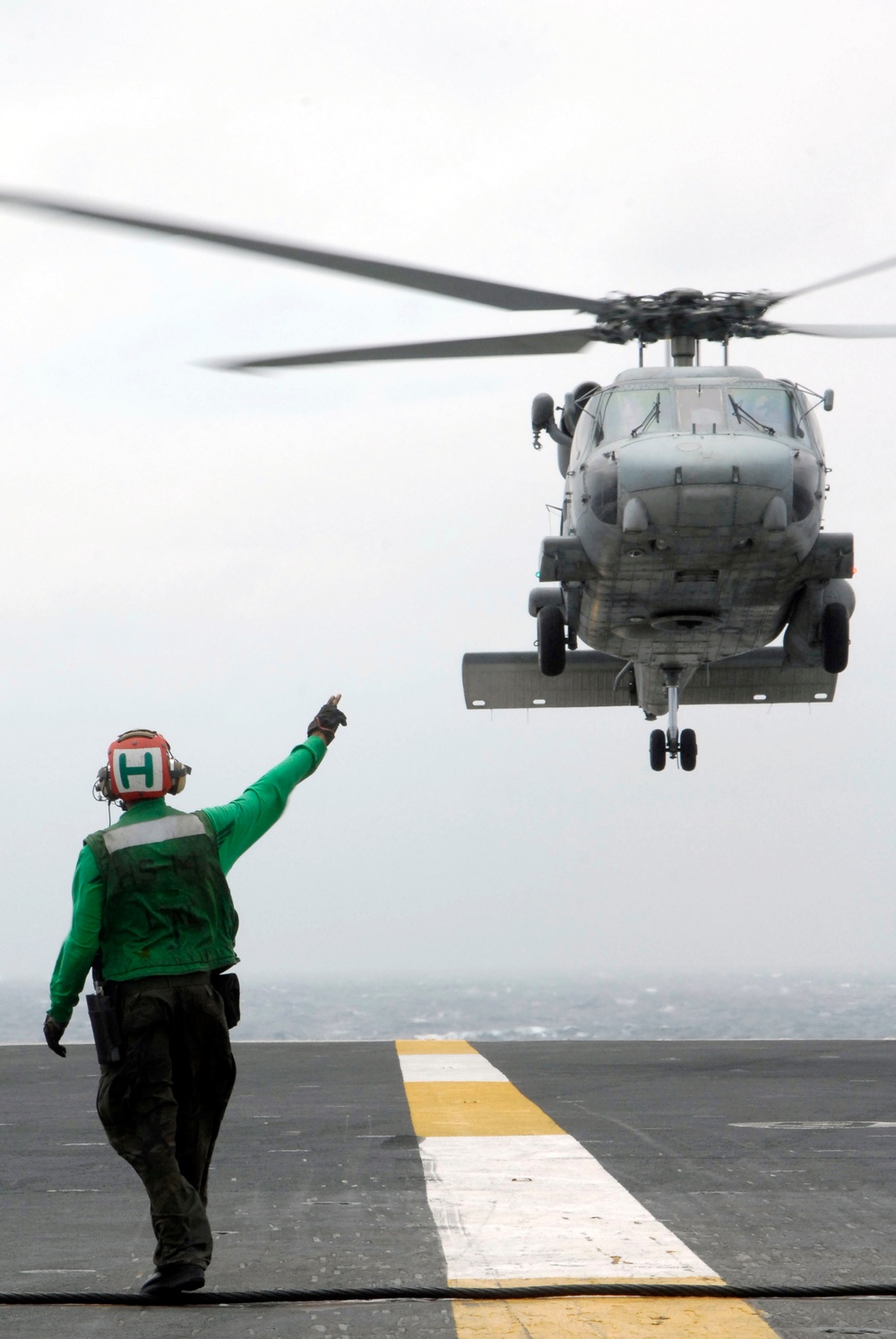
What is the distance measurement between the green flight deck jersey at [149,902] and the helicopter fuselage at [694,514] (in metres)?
9.22

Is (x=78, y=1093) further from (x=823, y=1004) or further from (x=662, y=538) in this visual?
(x=823, y=1004)

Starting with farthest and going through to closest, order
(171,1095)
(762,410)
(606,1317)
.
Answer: (762,410) → (171,1095) → (606,1317)

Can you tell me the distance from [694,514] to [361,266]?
400 centimetres

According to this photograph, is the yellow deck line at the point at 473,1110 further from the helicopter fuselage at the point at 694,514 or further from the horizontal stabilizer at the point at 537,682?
the horizontal stabilizer at the point at 537,682

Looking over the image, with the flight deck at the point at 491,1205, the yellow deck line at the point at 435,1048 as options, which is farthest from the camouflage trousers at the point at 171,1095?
the yellow deck line at the point at 435,1048

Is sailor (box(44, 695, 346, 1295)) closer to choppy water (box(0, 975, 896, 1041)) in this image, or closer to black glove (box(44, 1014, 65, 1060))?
black glove (box(44, 1014, 65, 1060))

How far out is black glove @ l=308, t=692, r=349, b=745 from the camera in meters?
5.73

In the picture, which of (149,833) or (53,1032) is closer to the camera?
(53,1032)

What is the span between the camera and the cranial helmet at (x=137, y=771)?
17.7ft

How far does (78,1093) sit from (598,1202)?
7333 millimetres

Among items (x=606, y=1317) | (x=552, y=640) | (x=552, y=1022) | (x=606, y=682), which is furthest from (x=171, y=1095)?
(x=552, y=1022)

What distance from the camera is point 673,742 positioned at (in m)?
17.4

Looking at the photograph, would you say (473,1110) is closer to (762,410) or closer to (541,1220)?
(541,1220)

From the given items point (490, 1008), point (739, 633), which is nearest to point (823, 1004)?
point (490, 1008)
